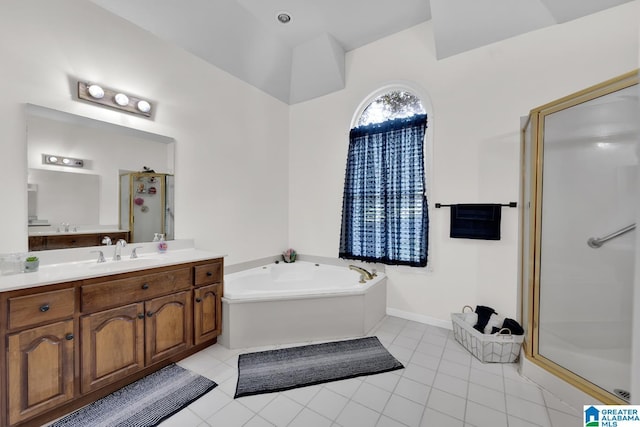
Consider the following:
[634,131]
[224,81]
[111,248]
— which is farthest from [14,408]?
[634,131]

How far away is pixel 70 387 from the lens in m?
1.40

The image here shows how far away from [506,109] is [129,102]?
319 cm

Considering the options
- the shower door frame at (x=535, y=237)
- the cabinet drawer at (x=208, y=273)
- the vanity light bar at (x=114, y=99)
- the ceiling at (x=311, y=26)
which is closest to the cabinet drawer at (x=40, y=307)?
the cabinet drawer at (x=208, y=273)

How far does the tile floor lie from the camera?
56.9 inches

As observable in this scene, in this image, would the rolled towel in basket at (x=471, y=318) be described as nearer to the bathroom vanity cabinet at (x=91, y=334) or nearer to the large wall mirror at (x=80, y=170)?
the bathroom vanity cabinet at (x=91, y=334)

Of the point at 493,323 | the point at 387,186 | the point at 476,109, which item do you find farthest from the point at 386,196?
the point at 493,323

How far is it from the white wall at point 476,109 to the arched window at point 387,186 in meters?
0.13

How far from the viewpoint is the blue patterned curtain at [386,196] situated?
269 cm

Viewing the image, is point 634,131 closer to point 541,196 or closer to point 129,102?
point 541,196

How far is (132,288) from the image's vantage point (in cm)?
166

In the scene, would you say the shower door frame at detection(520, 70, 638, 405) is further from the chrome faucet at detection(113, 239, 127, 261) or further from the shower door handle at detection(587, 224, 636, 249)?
the chrome faucet at detection(113, 239, 127, 261)

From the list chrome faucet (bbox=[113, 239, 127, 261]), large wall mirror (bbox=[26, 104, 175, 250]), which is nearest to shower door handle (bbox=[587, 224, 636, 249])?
large wall mirror (bbox=[26, 104, 175, 250])

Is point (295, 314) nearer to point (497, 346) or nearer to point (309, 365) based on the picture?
point (309, 365)

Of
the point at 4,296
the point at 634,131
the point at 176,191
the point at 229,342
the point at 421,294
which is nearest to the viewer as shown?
the point at 4,296
